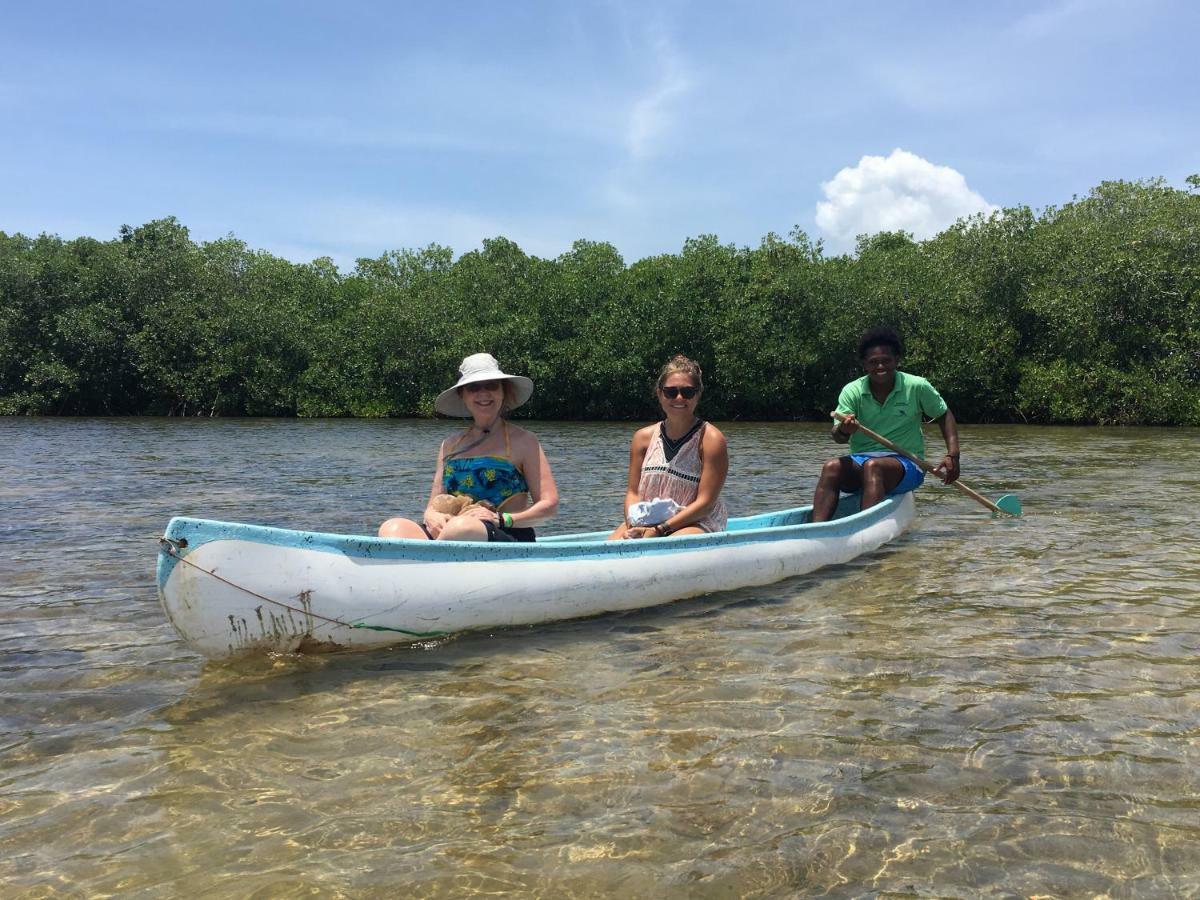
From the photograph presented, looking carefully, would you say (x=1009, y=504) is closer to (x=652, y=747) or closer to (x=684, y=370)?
(x=684, y=370)

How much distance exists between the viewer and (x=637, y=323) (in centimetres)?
4378

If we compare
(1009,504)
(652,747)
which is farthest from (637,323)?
(652,747)

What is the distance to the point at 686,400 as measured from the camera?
601 centimetres

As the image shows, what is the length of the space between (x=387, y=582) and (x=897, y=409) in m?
5.30

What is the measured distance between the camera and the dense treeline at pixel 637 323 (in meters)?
35.3

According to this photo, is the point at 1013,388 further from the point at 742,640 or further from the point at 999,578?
the point at 742,640

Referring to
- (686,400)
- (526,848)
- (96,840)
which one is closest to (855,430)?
(686,400)

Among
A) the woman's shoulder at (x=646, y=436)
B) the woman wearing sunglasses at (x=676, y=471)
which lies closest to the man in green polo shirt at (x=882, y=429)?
the woman wearing sunglasses at (x=676, y=471)

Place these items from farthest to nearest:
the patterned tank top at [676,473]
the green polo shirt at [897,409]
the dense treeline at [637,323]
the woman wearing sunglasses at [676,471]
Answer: the dense treeline at [637,323]
the green polo shirt at [897,409]
the patterned tank top at [676,473]
the woman wearing sunglasses at [676,471]

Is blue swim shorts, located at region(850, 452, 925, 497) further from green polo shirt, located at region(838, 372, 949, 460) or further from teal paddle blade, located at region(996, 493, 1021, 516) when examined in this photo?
teal paddle blade, located at region(996, 493, 1021, 516)

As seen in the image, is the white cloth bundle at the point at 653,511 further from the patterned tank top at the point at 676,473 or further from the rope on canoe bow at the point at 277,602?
the rope on canoe bow at the point at 277,602

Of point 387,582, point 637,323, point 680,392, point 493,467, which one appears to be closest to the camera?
point 387,582

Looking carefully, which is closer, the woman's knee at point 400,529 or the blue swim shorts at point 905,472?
the woman's knee at point 400,529

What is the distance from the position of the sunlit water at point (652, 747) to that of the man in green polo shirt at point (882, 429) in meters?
0.99
